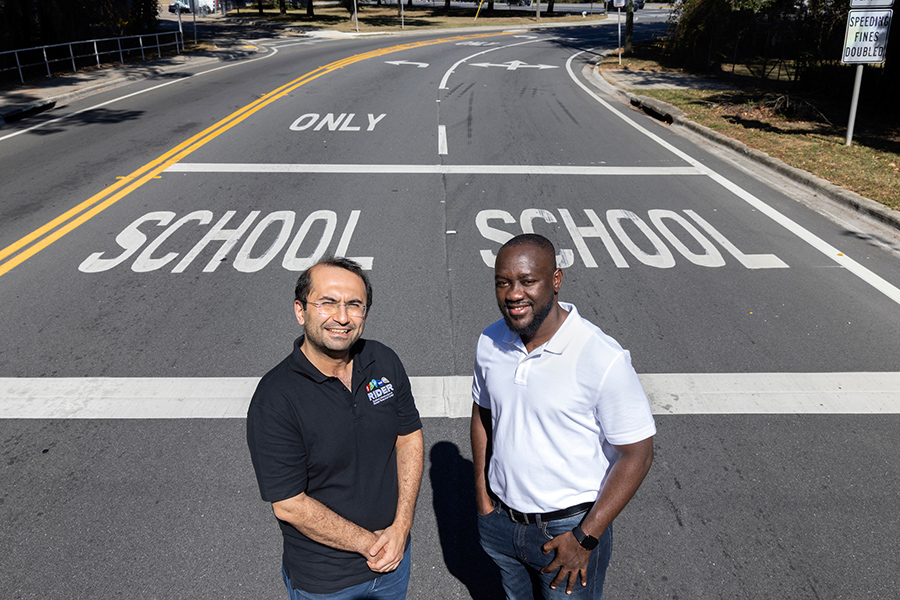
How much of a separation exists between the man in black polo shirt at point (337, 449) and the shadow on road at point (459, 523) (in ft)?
2.34

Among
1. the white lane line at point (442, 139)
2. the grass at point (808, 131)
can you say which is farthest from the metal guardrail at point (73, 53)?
the grass at point (808, 131)

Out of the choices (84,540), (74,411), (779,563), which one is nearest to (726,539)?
(779,563)

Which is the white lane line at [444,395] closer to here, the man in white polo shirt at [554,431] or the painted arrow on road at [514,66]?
the man in white polo shirt at [554,431]

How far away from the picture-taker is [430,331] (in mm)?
5871

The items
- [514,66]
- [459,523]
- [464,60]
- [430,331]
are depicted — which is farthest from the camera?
[464,60]

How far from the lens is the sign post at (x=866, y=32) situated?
37.9 ft

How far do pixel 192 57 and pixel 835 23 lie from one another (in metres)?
22.0

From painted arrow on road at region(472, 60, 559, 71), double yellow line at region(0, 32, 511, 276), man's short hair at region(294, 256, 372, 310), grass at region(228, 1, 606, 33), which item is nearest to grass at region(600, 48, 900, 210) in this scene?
painted arrow on road at region(472, 60, 559, 71)

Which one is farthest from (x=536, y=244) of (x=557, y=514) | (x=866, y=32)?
(x=866, y=32)

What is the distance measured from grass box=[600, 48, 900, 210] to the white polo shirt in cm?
829

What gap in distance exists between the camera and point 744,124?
13.9 meters

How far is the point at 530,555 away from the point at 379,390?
0.86 meters

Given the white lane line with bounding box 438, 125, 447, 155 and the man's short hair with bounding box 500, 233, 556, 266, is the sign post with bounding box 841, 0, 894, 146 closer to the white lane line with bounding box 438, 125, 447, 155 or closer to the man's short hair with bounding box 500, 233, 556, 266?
the white lane line with bounding box 438, 125, 447, 155

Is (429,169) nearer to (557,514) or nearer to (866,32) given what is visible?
(866,32)
